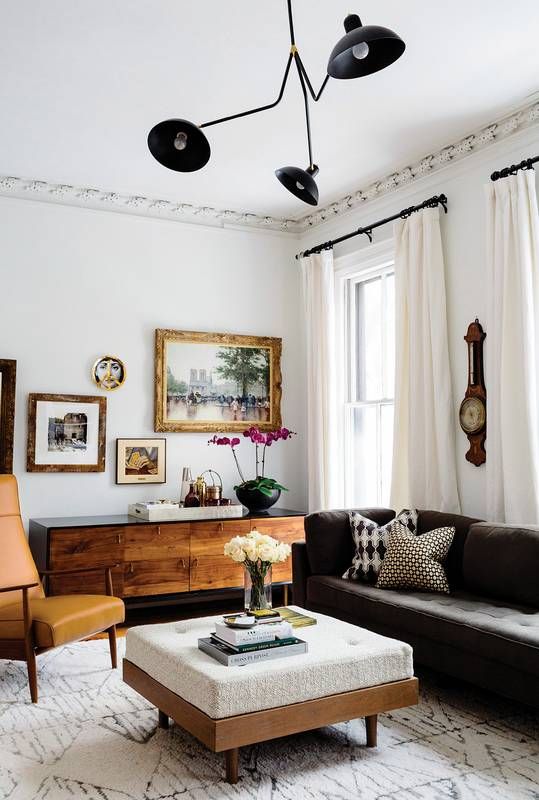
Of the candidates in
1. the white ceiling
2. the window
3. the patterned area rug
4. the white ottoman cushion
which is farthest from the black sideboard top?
the white ceiling

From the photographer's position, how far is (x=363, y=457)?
586 cm

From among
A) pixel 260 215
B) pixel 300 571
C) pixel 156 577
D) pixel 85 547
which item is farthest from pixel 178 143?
pixel 260 215

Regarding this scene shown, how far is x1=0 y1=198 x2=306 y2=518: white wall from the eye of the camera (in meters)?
5.35

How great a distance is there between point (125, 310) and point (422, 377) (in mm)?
2358

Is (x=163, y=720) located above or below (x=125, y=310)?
below

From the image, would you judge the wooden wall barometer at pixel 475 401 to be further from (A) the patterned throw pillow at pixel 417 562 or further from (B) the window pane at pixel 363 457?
(B) the window pane at pixel 363 457

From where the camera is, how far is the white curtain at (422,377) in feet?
15.4

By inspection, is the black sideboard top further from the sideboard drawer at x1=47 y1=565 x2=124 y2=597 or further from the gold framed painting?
the gold framed painting

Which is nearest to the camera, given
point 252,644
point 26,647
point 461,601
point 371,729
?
point 252,644

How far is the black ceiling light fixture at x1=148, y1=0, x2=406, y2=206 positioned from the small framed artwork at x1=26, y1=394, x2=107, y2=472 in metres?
2.83

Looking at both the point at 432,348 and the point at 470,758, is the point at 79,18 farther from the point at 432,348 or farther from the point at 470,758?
the point at 470,758

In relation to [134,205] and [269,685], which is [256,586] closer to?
[269,685]

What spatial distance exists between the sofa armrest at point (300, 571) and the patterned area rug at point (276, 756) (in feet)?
3.95

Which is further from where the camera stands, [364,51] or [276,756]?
[276,756]
